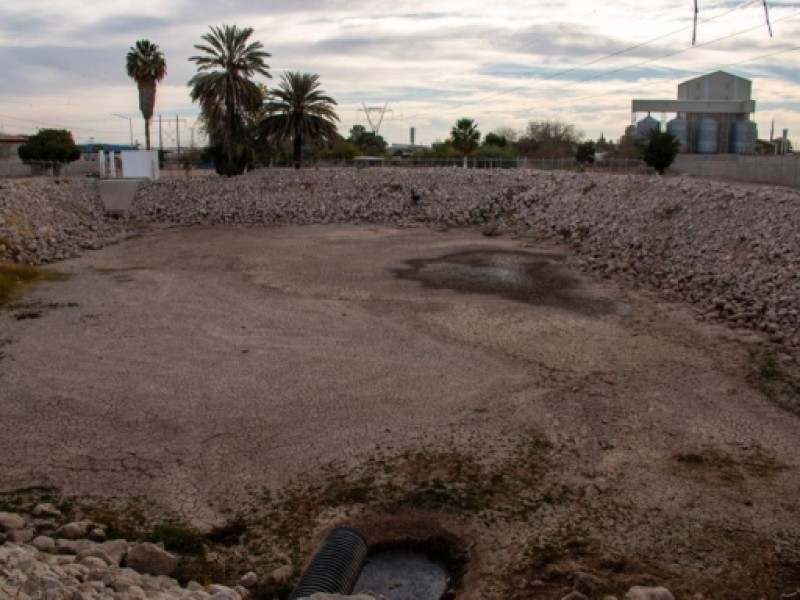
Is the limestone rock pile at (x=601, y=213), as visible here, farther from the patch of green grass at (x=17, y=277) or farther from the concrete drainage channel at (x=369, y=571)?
the patch of green grass at (x=17, y=277)

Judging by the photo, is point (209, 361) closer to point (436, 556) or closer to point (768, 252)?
point (436, 556)

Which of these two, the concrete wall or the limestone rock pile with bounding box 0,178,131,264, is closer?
the limestone rock pile with bounding box 0,178,131,264

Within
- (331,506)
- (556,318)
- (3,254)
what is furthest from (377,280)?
(331,506)

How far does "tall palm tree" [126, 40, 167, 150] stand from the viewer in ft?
193

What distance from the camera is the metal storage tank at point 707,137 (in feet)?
277

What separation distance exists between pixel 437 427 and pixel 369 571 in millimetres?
4079

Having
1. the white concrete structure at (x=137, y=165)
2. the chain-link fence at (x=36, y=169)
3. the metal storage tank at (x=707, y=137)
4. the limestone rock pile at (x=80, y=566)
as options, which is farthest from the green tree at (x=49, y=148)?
the limestone rock pile at (x=80, y=566)

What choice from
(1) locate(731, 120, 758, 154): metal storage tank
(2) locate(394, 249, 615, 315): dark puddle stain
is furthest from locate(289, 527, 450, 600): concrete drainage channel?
(1) locate(731, 120, 758, 154): metal storage tank

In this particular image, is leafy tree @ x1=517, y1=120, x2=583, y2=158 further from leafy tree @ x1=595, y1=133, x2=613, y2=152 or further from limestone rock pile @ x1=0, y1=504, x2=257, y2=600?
limestone rock pile @ x1=0, y1=504, x2=257, y2=600

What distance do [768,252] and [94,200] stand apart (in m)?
39.0

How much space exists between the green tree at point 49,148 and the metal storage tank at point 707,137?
66090 millimetres

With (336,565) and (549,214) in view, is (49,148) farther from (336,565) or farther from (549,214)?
(336,565)

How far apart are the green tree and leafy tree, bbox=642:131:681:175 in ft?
169

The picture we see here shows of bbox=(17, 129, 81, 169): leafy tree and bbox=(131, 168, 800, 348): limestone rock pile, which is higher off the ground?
bbox=(17, 129, 81, 169): leafy tree
